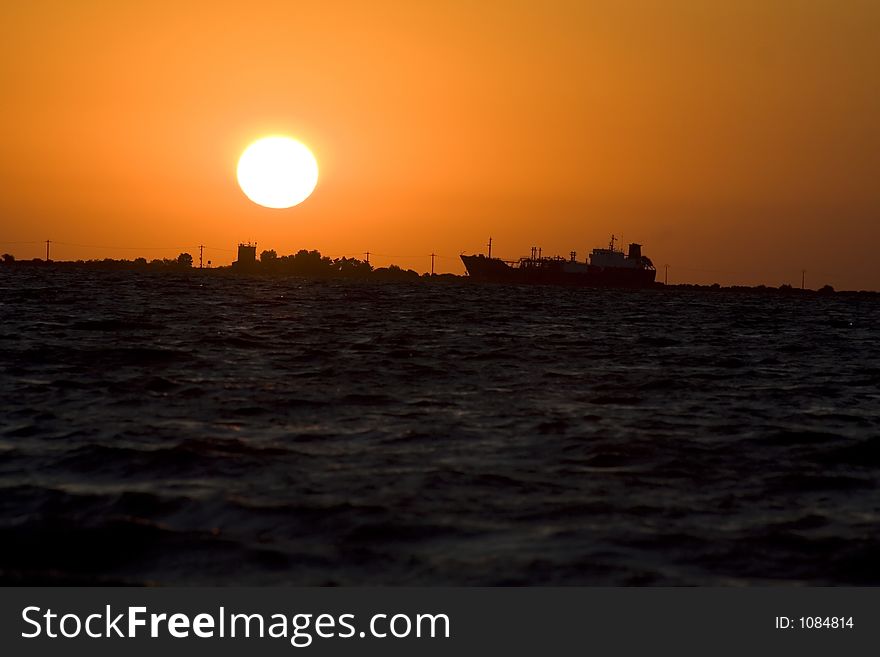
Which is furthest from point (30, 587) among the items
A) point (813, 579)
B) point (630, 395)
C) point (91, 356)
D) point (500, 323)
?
point (500, 323)

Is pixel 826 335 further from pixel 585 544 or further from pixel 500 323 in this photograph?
pixel 585 544

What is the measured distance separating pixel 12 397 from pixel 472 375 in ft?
38.5

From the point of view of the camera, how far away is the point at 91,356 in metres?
29.5

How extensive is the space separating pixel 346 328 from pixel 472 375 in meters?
23.5

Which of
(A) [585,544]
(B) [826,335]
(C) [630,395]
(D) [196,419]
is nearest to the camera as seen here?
(A) [585,544]

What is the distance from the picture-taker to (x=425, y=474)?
1392 cm

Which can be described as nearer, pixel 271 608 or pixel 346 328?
pixel 271 608

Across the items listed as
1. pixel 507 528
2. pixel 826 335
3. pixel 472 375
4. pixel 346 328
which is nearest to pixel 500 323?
pixel 346 328

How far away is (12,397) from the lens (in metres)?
20.5

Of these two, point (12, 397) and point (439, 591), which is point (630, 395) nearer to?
point (12, 397)

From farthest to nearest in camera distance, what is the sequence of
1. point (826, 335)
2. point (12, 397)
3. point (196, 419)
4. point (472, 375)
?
point (826, 335) < point (472, 375) < point (12, 397) < point (196, 419)

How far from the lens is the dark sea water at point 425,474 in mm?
10148

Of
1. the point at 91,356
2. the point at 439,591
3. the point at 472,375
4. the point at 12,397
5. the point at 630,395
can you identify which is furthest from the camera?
the point at 91,356

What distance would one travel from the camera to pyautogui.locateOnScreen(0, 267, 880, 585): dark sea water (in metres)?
10.1
